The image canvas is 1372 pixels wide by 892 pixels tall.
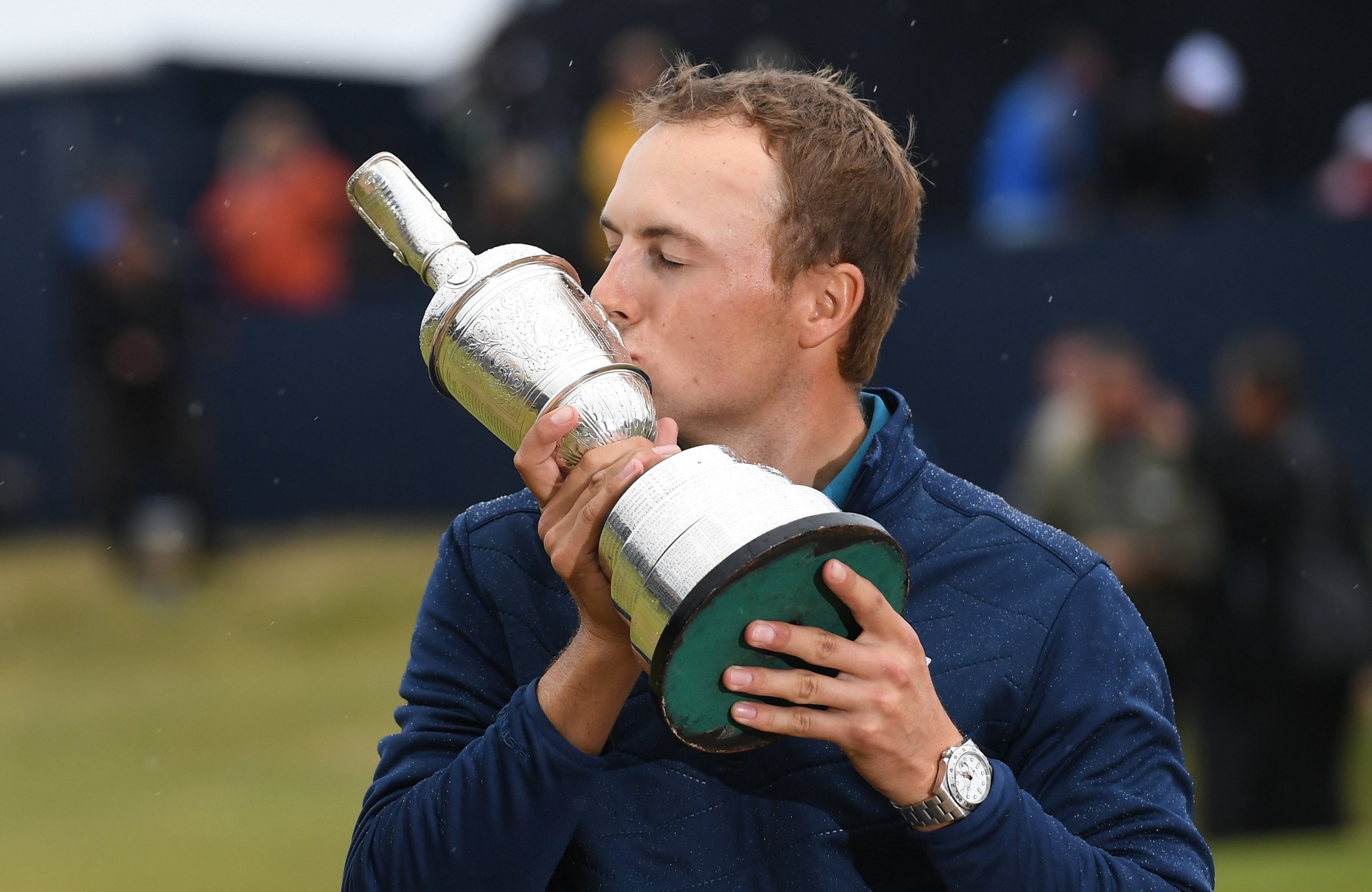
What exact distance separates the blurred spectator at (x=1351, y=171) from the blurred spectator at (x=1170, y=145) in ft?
1.91

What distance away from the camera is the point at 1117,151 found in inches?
401

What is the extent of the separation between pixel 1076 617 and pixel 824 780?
427mm

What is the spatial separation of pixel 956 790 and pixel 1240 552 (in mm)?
6211

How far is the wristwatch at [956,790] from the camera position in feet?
6.76

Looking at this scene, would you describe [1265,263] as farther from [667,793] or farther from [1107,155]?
[667,793]

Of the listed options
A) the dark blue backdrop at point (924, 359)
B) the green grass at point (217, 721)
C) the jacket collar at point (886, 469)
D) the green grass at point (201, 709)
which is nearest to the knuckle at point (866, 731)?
the jacket collar at point (886, 469)

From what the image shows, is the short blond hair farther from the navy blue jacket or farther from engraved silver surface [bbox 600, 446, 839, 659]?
engraved silver surface [bbox 600, 446, 839, 659]

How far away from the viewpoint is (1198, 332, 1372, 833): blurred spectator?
299 inches

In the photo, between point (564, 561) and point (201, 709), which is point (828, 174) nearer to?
point (564, 561)

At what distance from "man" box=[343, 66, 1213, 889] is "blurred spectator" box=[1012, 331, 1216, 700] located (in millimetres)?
5881

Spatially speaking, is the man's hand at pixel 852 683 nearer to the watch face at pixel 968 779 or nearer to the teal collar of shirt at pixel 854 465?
the watch face at pixel 968 779

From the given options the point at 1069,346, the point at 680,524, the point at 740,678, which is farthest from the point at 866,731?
the point at 1069,346

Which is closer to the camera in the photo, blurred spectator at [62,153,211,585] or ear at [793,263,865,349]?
ear at [793,263,865,349]

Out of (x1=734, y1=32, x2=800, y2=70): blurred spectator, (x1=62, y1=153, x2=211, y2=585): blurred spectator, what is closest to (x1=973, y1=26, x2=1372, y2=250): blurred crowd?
(x1=734, y1=32, x2=800, y2=70): blurred spectator
